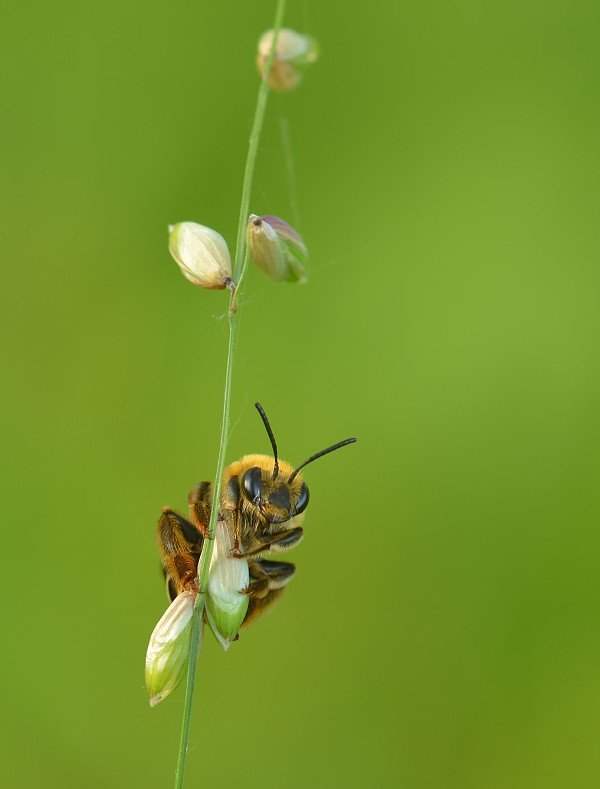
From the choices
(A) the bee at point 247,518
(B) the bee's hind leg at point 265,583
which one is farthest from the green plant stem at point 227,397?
(B) the bee's hind leg at point 265,583

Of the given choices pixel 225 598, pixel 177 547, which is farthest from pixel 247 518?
pixel 225 598

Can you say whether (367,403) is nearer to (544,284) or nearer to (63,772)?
(544,284)

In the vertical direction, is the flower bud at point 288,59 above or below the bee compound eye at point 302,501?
above

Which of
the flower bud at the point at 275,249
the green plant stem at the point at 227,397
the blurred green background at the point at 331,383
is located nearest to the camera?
the green plant stem at the point at 227,397

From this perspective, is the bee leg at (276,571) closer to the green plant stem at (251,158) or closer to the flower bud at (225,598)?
the flower bud at (225,598)

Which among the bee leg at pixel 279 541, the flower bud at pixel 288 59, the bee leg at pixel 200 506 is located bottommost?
the bee leg at pixel 279 541

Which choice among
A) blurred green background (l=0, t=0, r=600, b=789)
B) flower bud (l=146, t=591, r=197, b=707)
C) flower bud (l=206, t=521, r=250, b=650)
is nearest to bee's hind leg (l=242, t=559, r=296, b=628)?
flower bud (l=206, t=521, r=250, b=650)

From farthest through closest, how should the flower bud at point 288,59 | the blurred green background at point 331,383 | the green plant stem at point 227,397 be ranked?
Result: the blurred green background at point 331,383
the flower bud at point 288,59
the green plant stem at point 227,397
